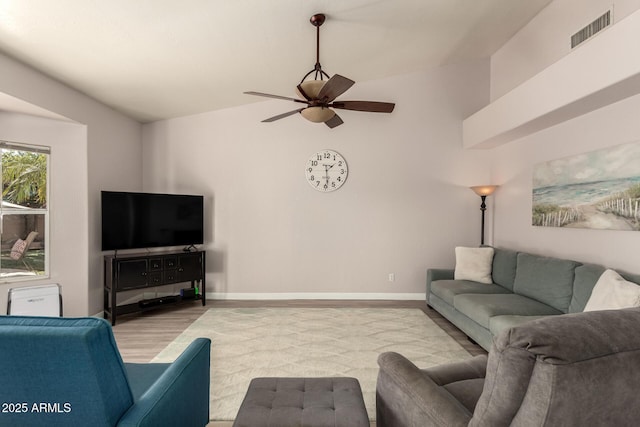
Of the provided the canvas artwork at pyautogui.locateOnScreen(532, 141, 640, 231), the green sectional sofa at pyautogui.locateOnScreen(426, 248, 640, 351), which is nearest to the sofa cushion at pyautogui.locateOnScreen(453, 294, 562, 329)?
the green sectional sofa at pyautogui.locateOnScreen(426, 248, 640, 351)

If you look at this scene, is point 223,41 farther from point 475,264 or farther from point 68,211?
point 475,264

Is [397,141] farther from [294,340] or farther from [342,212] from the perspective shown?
[294,340]

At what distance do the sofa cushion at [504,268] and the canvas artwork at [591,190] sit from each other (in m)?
0.51

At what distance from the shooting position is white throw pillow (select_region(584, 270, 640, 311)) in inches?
87.4

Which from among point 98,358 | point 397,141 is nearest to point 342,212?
point 397,141

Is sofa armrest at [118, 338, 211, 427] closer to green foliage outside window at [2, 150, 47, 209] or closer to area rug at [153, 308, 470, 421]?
area rug at [153, 308, 470, 421]

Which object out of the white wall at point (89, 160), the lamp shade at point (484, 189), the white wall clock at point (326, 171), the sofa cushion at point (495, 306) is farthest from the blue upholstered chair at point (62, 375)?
the lamp shade at point (484, 189)

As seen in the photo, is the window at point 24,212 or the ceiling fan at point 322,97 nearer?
the ceiling fan at point 322,97

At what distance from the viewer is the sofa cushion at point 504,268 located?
3795 mm

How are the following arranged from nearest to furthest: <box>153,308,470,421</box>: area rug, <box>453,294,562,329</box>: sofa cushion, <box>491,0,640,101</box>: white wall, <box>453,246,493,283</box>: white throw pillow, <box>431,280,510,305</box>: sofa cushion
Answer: <box>153,308,470,421</box>: area rug < <box>453,294,562,329</box>: sofa cushion < <box>491,0,640,101</box>: white wall < <box>431,280,510,305</box>: sofa cushion < <box>453,246,493,283</box>: white throw pillow

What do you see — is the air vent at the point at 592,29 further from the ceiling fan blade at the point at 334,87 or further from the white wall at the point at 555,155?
the ceiling fan blade at the point at 334,87

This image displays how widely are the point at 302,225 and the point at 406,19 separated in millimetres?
3005

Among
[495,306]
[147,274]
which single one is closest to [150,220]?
[147,274]

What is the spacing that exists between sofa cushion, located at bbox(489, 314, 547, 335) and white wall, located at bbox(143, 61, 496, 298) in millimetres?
2219
